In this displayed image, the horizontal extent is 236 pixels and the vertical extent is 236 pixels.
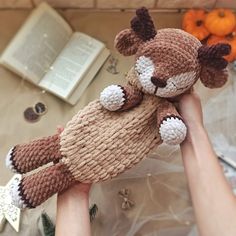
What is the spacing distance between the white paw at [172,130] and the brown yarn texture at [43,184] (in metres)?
0.16

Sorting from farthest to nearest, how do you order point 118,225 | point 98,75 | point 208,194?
point 98,75 → point 118,225 → point 208,194

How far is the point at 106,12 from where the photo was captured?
3.78 ft

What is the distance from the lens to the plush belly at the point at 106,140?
77 centimetres

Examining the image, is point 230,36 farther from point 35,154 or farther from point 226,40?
point 35,154

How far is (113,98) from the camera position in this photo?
78 cm

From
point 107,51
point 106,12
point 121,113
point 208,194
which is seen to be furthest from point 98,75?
point 208,194

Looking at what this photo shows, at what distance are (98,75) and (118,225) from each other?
34 centimetres

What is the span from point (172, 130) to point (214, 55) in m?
0.13

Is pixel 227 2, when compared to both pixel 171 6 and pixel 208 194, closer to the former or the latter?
pixel 171 6

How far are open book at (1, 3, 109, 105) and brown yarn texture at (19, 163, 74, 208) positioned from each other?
0.29 metres

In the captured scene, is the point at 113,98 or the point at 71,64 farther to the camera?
the point at 71,64

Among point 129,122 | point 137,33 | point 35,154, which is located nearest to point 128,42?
point 137,33

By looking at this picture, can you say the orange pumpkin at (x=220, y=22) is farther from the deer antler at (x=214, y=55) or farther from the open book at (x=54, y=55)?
the deer antler at (x=214, y=55)

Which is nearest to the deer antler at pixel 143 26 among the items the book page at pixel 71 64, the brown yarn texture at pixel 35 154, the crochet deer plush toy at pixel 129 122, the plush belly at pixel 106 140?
the crochet deer plush toy at pixel 129 122
